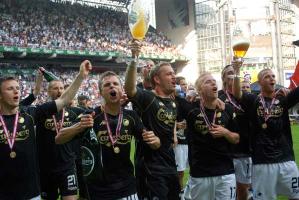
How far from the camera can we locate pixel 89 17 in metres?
39.3

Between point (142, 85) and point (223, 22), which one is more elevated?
point (223, 22)

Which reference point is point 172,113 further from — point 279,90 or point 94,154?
point 279,90

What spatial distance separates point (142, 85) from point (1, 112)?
2.78 m

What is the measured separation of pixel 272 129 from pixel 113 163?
2.32 m

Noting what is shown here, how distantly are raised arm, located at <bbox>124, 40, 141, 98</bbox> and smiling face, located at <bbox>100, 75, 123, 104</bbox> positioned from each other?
0.10m

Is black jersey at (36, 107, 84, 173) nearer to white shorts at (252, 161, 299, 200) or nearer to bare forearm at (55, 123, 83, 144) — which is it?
bare forearm at (55, 123, 83, 144)

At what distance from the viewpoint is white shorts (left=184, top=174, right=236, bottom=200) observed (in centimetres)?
498

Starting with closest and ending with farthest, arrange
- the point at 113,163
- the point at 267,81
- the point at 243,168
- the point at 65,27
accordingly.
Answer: the point at 113,163, the point at 267,81, the point at 243,168, the point at 65,27

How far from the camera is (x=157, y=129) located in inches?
190

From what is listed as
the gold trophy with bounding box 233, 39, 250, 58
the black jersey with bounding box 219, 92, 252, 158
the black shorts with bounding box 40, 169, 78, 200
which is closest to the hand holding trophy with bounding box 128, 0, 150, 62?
the gold trophy with bounding box 233, 39, 250, 58

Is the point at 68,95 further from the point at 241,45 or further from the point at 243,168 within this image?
the point at 243,168

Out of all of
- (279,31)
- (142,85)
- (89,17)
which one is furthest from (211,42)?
(142,85)

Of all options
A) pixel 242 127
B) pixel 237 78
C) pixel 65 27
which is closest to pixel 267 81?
pixel 237 78

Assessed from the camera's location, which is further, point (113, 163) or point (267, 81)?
point (267, 81)
